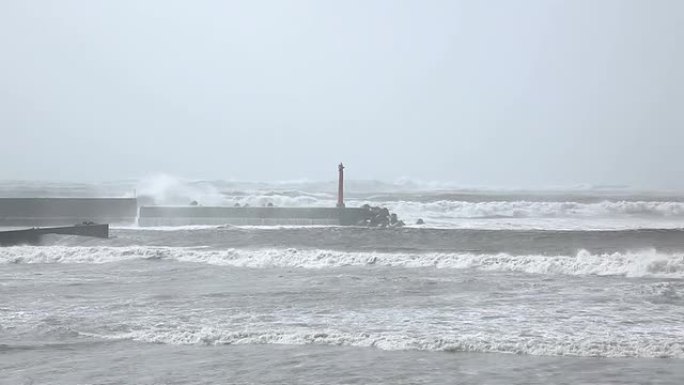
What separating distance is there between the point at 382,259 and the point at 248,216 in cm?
1343

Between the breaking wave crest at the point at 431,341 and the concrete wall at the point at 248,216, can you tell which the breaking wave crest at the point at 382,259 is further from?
the concrete wall at the point at 248,216

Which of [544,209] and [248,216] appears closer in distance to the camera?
[248,216]

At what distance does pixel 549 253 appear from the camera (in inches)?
644

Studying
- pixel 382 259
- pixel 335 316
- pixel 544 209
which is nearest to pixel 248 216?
pixel 382 259

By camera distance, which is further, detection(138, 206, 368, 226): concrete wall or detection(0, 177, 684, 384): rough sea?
detection(138, 206, 368, 226): concrete wall

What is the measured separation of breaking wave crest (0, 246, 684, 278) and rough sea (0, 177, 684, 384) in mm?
47

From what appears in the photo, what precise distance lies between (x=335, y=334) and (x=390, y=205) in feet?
→ 105

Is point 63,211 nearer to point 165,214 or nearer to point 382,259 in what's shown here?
point 165,214

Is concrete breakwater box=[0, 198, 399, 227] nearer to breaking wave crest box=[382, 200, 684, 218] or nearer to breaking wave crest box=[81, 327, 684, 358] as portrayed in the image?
breaking wave crest box=[382, 200, 684, 218]

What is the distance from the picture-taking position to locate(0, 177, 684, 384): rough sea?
6.30 m

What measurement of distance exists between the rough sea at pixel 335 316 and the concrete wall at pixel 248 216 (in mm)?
8644

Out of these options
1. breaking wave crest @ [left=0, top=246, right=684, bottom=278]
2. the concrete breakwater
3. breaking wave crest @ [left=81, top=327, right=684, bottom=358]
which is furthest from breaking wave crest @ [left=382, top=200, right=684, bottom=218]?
breaking wave crest @ [left=81, top=327, right=684, bottom=358]

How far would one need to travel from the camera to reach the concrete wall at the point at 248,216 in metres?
26.2

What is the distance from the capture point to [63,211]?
27.6 meters
